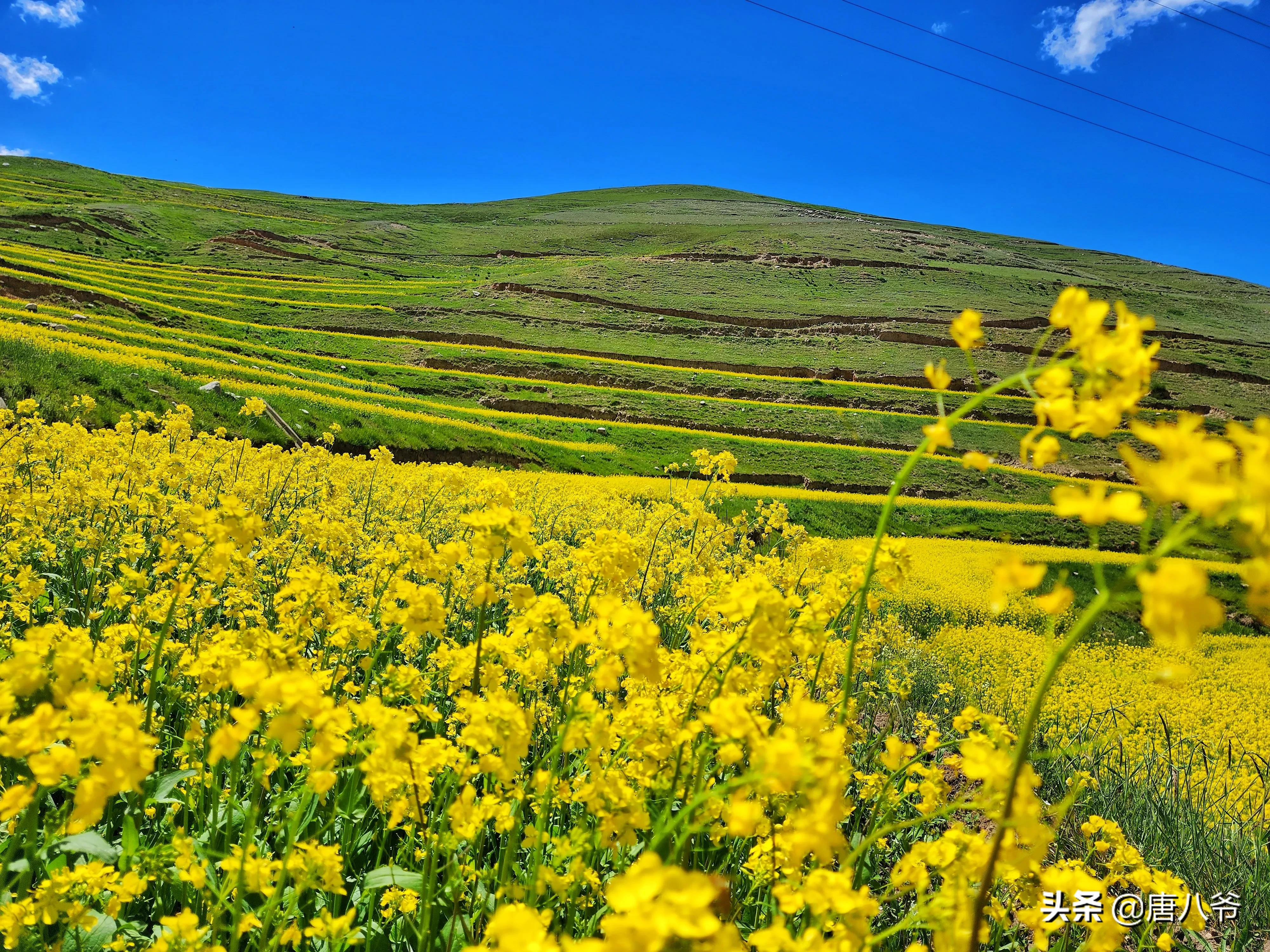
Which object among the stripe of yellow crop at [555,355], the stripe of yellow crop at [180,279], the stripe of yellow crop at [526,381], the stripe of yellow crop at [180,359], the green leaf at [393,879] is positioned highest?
the stripe of yellow crop at [180,279]

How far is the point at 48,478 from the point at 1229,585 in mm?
22447

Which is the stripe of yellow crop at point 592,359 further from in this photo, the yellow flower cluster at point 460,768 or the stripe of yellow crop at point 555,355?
the yellow flower cluster at point 460,768

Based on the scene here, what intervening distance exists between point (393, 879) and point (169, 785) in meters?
0.97

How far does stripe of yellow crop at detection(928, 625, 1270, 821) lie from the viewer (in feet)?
19.1

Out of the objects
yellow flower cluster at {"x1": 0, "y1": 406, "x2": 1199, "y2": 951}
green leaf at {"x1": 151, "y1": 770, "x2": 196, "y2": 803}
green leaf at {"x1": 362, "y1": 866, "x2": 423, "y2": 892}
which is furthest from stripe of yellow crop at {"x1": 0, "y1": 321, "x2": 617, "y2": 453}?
green leaf at {"x1": 362, "y1": 866, "x2": 423, "y2": 892}

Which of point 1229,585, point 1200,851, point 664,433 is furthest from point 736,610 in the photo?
point 664,433

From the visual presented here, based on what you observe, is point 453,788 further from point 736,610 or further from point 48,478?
point 48,478

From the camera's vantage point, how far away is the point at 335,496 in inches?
260

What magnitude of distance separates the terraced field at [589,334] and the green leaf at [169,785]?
8.33 feet

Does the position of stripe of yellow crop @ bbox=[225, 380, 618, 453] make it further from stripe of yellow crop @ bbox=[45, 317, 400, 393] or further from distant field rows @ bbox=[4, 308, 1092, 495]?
stripe of yellow crop @ bbox=[45, 317, 400, 393]

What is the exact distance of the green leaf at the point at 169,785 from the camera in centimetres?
231

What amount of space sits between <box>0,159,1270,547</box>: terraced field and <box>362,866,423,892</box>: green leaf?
1.81 m

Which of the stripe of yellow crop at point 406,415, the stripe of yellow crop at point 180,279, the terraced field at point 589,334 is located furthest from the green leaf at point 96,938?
the stripe of yellow crop at point 180,279

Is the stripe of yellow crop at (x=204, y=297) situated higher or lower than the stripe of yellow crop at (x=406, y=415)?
higher
